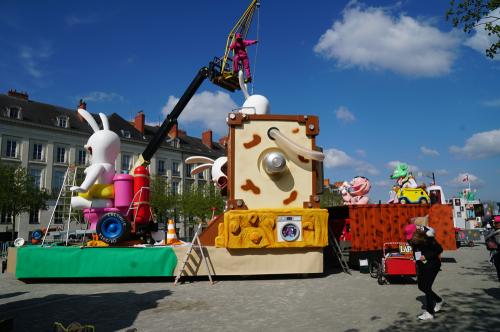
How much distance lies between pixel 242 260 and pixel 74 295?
4473mm

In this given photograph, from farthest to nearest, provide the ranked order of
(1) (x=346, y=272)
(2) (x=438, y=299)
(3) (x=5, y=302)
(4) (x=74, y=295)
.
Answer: (1) (x=346, y=272), (4) (x=74, y=295), (3) (x=5, y=302), (2) (x=438, y=299)

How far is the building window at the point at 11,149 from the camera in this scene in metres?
35.0

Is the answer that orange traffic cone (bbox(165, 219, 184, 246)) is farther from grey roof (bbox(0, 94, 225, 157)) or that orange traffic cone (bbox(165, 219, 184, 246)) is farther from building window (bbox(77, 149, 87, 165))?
building window (bbox(77, 149, 87, 165))

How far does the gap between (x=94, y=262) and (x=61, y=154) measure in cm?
3141

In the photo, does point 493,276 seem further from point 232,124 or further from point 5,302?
point 5,302

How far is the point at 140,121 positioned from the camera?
48.0 m

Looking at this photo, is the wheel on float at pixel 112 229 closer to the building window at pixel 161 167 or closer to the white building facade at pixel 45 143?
the white building facade at pixel 45 143

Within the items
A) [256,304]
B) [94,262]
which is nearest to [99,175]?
[94,262]

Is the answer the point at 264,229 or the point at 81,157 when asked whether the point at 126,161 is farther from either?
the point at 264,229

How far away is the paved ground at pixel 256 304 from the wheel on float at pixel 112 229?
51.5 inches

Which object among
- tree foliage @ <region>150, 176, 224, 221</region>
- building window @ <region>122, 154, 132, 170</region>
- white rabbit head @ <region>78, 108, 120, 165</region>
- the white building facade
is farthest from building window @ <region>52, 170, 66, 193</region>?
white rabbit head @ <region>78, 108, 120, 165</region>

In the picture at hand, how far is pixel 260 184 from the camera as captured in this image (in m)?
11.9

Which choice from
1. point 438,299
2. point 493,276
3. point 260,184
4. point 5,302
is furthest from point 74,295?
point 493,276

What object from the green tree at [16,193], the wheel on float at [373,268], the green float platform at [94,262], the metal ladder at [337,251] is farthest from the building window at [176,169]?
the wheel on float at [373,268]
